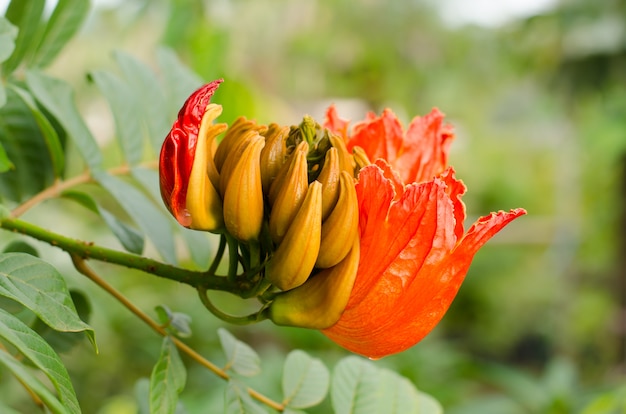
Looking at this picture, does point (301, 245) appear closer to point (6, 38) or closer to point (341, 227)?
point (341, 227)

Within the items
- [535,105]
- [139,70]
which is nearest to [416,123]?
[139,70]

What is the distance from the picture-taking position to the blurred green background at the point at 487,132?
10.4 feet

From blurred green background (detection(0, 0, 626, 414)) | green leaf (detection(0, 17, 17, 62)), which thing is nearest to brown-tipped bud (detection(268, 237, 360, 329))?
green leaf (detection(0, 17, 17, 62))

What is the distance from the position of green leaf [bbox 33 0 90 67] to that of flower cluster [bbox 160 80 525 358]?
0.27m

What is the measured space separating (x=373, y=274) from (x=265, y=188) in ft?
0.24

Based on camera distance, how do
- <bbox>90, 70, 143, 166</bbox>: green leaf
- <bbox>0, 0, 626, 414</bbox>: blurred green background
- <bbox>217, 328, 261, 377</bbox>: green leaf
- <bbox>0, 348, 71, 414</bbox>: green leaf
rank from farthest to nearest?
<bbox>0, 0, 626, 414</bbox>: blurred green background → <bbox>90, 70, 143, 166</bbox>: green leaf → <bbox>217, 328, 261, 377</bbox>: green leaf → <bbox>0, 348, 71, 414</bbox>: green leaf

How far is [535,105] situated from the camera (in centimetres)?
685

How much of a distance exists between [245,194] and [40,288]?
12 centimetres

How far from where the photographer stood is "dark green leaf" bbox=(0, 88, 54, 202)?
1.81 ft

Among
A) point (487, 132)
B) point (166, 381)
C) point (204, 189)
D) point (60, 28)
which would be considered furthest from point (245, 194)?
point (487, 132)

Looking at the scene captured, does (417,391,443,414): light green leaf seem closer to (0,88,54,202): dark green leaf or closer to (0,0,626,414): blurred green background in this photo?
(0,88,54,202): dark green leaf


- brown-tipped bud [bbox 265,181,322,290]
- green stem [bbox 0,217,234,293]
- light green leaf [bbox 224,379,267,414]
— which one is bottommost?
light green leaf [bbox 224,379,267,414]

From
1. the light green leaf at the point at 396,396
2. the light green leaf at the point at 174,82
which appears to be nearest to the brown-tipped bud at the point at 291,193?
the light green leaf at the point at 396,396

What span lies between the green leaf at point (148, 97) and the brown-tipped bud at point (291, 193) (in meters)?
0.29
